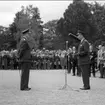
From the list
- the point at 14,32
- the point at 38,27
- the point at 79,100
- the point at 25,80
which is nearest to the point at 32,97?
the point at 79,100

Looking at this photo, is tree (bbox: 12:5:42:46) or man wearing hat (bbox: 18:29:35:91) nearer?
man wearing hat (bbox: 18:29:35:91)

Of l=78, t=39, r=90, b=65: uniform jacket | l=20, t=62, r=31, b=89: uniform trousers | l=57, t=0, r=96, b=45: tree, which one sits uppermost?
l=57, t=0, r=96, b=45: tree

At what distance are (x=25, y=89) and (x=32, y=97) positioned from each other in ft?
7.33

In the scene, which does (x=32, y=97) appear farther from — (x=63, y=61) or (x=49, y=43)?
(x=49, y=43)

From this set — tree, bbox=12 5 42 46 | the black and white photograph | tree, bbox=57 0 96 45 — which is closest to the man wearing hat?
the black and white photograph

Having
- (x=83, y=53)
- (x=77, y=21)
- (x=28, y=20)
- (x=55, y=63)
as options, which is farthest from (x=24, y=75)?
(x=28, y=20)

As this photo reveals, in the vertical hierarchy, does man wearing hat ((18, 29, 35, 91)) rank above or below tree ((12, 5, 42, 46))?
below

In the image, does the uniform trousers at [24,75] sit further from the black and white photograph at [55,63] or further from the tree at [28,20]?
the tree at [28,20]

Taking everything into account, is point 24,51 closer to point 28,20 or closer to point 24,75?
point 24,75

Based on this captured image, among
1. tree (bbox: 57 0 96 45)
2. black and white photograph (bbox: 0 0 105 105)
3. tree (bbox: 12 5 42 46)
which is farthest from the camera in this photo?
tree (bbox: 12 5 42 46)

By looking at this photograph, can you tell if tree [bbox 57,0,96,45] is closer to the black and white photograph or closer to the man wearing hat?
the black and white photograph

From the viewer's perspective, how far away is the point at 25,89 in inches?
510

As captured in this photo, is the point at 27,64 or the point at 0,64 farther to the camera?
the point at 0,64

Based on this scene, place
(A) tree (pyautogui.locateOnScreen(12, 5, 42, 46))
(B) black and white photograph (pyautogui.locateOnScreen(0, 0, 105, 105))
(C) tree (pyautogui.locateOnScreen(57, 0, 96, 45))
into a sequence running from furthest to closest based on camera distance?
1. (A) tree (pyautogui.locateOnScreen(12, 5, 42, 46))
2. (C) tree (pyautogui.locateOnScreen(57, 0, 96, 45))
3. (B) black and white photograph (pyautogui.locateOnScreen(0, 0, 105, 105))
